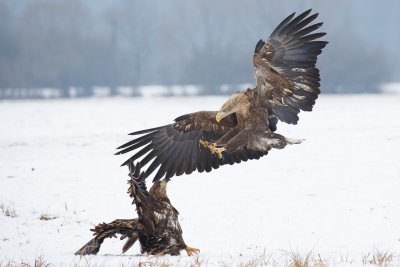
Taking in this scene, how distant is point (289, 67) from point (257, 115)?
2.18 feet

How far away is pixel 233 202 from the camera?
9070 millimetres

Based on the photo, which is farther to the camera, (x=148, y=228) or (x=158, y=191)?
(x=158, y=191)

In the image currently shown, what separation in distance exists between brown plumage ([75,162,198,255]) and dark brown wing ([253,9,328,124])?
1.75 metres

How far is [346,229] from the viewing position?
7.83 m

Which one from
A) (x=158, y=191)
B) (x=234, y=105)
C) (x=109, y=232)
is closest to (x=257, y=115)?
(x=234, y=105)

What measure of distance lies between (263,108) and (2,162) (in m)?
6.80

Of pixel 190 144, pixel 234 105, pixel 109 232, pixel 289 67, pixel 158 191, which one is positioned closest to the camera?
pixel 109 232

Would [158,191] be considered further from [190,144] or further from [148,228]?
[190,144]

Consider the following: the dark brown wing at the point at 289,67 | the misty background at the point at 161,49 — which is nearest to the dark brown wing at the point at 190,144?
the dark brown wing at the point at 289,67

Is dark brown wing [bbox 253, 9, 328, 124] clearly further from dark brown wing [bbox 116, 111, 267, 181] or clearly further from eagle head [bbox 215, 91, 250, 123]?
dark brown wing [bbox 116, 111, 267, 181]

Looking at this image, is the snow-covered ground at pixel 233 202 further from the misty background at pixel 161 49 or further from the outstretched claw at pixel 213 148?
the misty background at pixel 161 49

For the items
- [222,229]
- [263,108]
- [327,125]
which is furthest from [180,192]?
[327,125]

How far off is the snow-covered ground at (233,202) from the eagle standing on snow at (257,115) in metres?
1.11

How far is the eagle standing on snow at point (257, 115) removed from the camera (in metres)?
6.54
